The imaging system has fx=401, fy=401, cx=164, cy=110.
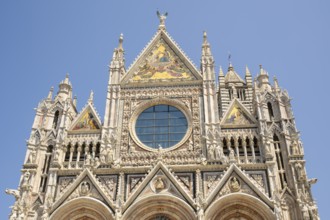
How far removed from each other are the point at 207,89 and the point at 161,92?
2.60 meters

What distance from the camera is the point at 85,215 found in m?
18.9

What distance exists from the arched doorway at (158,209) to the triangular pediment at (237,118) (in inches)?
201

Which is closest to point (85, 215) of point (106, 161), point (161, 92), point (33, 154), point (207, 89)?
point (106, 161)

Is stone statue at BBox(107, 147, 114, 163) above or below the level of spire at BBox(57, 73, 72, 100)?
below

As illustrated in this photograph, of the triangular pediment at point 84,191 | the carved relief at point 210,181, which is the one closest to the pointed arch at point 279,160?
the carved relief at point 210,181

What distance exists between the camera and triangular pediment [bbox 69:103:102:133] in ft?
71.4

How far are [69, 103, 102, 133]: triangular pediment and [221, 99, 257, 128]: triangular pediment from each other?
22.5 feet

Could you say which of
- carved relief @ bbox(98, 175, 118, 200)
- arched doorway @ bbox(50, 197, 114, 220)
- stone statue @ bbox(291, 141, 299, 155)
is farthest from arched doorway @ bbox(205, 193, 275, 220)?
arched doorway @ bbox(50, 197, 114, 220)

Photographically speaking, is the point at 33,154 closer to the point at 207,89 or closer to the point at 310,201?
the point at 207,89

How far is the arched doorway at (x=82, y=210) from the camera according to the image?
18547 millimetres

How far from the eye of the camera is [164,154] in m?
20.2

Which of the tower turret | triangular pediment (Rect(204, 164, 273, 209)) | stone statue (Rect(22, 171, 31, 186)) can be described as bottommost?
triangular pediment (Rect(204, 164, 273, 209))

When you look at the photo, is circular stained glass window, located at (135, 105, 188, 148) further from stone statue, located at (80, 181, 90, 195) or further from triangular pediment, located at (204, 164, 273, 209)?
stone statue, located at (80, 181, 90, 195)

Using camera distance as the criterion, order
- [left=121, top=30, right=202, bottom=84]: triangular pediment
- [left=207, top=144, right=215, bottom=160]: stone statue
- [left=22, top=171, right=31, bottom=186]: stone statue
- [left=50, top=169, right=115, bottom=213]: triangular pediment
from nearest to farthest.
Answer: [left=50, top=169, right=115, bottom=213]: triangular pediment
[left=22, top=171, right=31, bottom=186]: stone statue
[left=207, top=144, right=215, bottom=160]: stone statue
[left=121, top=30, right=202, bottom=84]: triangular pediment
